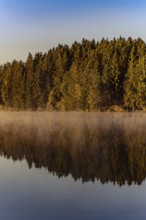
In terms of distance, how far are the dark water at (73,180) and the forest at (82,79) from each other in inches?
2465

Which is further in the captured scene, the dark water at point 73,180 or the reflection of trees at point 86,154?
the reflection of trees at point 86,154

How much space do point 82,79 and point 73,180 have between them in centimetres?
8338

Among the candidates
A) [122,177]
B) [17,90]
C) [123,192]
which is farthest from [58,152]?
[17,90]

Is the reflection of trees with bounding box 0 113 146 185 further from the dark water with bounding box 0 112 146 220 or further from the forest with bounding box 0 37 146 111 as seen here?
the forest with bounding box 0 37 146 111

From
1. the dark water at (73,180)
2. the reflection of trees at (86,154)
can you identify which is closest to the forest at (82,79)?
the reflection of trees at (86,154)

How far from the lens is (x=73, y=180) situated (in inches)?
742

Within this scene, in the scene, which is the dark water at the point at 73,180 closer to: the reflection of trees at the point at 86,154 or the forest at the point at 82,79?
the reflection of trees at the point at 86,154

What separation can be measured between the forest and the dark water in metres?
62.6

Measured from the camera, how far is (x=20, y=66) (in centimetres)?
13725

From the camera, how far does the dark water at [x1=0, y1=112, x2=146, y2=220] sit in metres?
14.1

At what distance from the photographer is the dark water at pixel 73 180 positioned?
14.1 m

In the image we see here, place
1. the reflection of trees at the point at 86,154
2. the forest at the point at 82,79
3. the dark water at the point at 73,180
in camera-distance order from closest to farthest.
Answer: the dark water at the point at 73,180 → the reflection of trees at the point at 86,154 → the forest at the point at 82,79

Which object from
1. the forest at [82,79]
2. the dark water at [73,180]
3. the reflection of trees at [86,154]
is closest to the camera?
the dark water at [73,180]

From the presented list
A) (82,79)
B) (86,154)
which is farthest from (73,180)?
(82,79)
